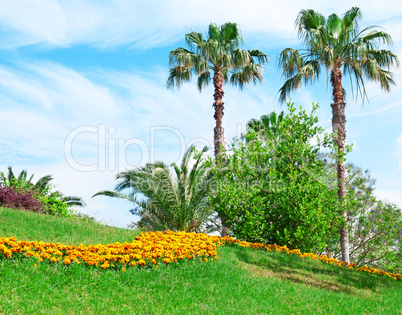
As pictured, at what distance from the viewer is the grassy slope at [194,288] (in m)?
5.97

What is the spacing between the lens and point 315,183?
1323cm

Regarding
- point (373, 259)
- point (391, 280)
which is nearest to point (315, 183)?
point (391, 280)

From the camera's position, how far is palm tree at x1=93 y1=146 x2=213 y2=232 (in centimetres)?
1573

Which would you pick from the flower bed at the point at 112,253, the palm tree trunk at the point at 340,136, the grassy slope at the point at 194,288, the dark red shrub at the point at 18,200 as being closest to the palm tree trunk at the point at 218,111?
the palm tree trunk at the point at 340,136

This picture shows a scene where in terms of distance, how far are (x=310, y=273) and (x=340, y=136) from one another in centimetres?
751

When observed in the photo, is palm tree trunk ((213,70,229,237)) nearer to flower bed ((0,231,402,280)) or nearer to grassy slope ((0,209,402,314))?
grassy slope ((0,209,402,314))

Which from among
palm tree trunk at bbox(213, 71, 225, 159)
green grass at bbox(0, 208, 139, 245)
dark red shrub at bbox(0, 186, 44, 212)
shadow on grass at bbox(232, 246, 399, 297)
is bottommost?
shadow on grass at bbox(232, 246, 399, 297)

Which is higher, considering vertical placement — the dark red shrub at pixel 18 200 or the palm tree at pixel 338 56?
the palm tree at pixel 338 56

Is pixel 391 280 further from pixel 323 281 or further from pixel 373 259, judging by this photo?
pixel 373 259

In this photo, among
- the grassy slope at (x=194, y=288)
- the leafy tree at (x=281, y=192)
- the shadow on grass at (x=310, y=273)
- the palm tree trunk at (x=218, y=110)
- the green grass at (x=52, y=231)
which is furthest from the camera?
the palm tree trunk at (x=218, y=110)

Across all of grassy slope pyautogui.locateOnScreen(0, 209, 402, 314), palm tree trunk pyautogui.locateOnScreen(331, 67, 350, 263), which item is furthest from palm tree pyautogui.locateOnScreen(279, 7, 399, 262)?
grassy slope pyautogui.locateOnScreen(0, 209, 402, 314)

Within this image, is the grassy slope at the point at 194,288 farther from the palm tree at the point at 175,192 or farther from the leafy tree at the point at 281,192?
the palm tree at the point at 175,192

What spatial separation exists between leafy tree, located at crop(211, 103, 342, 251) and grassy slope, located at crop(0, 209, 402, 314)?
2089 millimetres

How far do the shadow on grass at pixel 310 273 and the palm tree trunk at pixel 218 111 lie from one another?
23.8 ft
